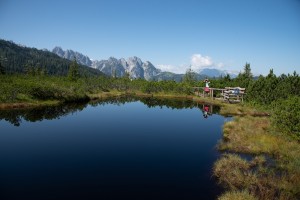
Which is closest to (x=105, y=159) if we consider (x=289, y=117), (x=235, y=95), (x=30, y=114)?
(x=289, y=117)

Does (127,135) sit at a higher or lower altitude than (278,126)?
lower

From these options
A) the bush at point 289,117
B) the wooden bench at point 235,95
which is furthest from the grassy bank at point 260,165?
the wooden bench at point 235,95

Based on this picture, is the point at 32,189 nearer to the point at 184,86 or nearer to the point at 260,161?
the point at 260,161

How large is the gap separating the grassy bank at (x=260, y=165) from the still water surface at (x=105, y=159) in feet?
4.90

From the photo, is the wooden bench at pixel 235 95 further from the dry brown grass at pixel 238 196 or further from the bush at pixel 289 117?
the dry brown grass at pixel 238 196

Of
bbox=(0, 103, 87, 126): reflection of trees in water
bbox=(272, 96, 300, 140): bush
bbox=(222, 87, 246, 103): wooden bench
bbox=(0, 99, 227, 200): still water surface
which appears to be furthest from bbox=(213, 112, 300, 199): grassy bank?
bbox=(222, 87, 246, 103): wooden bench

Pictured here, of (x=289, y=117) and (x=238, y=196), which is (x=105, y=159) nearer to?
(x=238, y=196)

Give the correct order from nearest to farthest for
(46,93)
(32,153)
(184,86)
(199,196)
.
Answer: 1. (199,196)
2. (32,153)
3. (46,93)
4. (184,86)

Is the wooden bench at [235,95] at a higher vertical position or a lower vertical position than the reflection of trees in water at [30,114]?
higher

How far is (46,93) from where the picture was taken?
A: 63688 mm

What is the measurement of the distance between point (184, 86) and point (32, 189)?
84444mm

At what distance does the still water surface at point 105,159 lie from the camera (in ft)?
59.2

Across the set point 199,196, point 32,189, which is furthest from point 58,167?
point 199,196

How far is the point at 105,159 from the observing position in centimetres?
2478
